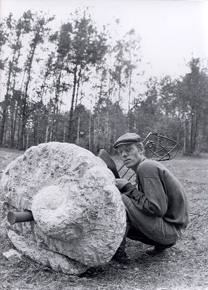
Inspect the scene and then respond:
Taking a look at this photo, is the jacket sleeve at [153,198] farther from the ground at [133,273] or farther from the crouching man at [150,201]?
the ground at [133,273]

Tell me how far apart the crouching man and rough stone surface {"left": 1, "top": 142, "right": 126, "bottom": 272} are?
0.32 metres

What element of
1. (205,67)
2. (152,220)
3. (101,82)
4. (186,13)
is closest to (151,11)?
(186,13)

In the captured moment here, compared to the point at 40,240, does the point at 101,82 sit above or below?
above

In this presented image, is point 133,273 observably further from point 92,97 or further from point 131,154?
point 92,97

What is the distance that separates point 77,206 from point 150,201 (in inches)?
28.5

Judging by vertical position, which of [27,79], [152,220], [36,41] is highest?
[36,41]

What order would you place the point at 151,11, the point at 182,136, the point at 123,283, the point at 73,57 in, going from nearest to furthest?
the point at 123,283
the point at 151,11
the point at 73,57
the point at 182,136

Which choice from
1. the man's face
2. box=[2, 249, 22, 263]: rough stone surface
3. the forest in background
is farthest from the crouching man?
the forest in background

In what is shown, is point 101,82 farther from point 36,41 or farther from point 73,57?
point 36,41

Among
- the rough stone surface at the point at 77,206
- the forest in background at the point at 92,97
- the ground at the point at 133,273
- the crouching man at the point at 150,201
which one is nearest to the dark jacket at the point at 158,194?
the crouching man at the point at 150,201

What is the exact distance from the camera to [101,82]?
2597 centimetres

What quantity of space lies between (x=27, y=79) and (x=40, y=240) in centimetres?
2043

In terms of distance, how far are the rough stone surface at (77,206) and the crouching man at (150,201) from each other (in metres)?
0.32

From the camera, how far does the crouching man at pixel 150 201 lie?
146 inches
